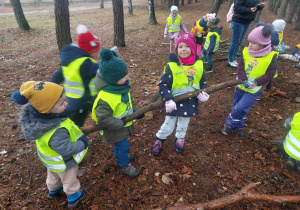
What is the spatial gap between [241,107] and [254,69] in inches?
Answer: 34.0

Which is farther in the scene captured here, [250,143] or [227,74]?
[227,74]

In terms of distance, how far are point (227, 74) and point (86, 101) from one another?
585 centimetres

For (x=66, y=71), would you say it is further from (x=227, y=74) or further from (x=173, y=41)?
(x=173, y=41)

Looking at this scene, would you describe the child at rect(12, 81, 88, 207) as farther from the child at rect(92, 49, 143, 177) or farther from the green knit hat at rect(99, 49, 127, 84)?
the green knit hat at rect(99, 49, 127, 84)

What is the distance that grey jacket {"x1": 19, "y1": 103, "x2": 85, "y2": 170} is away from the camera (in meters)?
2.15

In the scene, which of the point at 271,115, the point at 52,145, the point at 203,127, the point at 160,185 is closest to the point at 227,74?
the point at 271,115

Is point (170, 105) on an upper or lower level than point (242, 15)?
lower

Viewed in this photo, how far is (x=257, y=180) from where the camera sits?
3.38m

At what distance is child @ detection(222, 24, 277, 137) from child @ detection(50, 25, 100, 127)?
3.17m

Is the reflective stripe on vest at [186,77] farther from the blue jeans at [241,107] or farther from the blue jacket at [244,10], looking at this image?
the blue jacket at [244,10]

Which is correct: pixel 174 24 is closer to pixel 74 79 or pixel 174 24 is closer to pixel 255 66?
pixel 255 66

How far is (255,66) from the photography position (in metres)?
3.89

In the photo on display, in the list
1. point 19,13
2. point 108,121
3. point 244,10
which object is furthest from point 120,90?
point 19,13

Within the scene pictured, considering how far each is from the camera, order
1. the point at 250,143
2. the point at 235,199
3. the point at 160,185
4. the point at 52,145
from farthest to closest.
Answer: the point at 250,143 < the point at 160,185 < the point at 235,199 < the point at 52,145
